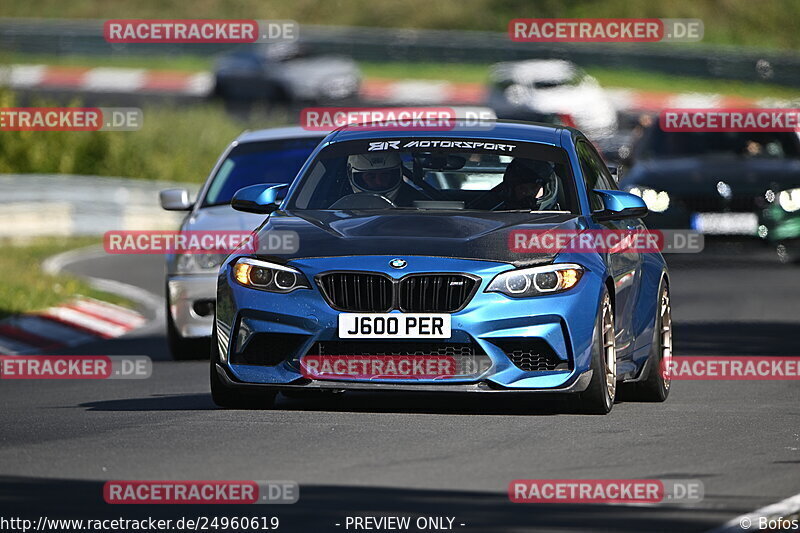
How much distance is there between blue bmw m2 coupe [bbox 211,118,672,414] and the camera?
912 centimetres

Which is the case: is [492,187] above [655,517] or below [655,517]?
above

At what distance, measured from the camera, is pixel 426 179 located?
34.7 feet

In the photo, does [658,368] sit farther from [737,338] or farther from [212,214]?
[212,214]

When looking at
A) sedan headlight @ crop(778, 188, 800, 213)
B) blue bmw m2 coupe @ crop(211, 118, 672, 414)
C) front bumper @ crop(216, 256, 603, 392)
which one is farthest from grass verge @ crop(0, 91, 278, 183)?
front bumper @ crop(216, 256, 603, 392)

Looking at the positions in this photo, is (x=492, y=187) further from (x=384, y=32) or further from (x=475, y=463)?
(x=384, y=32)

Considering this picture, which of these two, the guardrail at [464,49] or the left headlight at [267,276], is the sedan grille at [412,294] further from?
the guardrail at [464,49]

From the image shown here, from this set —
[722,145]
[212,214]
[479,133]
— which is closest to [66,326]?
[212,214]

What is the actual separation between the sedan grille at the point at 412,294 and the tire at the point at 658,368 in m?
1.80

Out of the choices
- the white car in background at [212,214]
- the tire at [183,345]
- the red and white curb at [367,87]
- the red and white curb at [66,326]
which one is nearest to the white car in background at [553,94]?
the red and white curb at [367,87]

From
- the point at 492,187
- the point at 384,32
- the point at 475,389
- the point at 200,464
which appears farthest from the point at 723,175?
the point at 384,32

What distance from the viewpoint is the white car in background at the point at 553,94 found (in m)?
40.5

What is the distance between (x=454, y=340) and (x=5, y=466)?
2250 mm

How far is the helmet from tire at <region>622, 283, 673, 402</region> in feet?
5.50

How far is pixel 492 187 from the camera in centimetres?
1029
